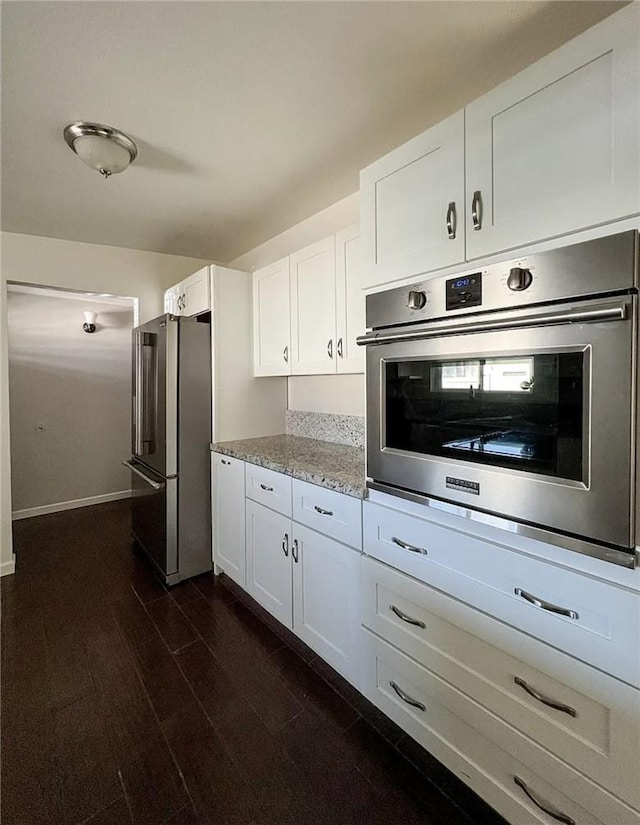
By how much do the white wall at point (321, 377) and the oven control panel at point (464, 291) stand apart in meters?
1.19

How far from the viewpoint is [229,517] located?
2.45 meters

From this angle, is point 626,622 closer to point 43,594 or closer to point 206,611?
point 206,611

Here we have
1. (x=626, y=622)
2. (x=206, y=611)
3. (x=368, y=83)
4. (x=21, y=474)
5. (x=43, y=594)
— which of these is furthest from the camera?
(x=21, y=474)

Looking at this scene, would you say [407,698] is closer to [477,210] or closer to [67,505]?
[477,210]

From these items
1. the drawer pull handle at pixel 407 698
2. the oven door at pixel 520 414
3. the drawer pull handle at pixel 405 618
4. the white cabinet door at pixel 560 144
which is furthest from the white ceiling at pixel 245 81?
the drawer pull handle at pixel 407 698

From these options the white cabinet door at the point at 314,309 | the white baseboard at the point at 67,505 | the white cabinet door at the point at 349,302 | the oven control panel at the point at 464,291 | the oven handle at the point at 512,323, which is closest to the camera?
the oven handle at the point at 512,323

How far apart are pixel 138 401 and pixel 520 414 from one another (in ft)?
8.35

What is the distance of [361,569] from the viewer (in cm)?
154

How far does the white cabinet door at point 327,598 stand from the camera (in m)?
1.59

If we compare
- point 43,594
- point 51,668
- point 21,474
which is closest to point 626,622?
point 51,668

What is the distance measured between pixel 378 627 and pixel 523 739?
53 cm

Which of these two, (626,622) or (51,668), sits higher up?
(626,622)

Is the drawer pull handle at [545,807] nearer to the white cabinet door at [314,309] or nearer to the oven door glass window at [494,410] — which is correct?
the oven door glass window at [494,410]

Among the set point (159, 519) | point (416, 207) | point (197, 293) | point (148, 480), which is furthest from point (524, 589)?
point (197, 293)
